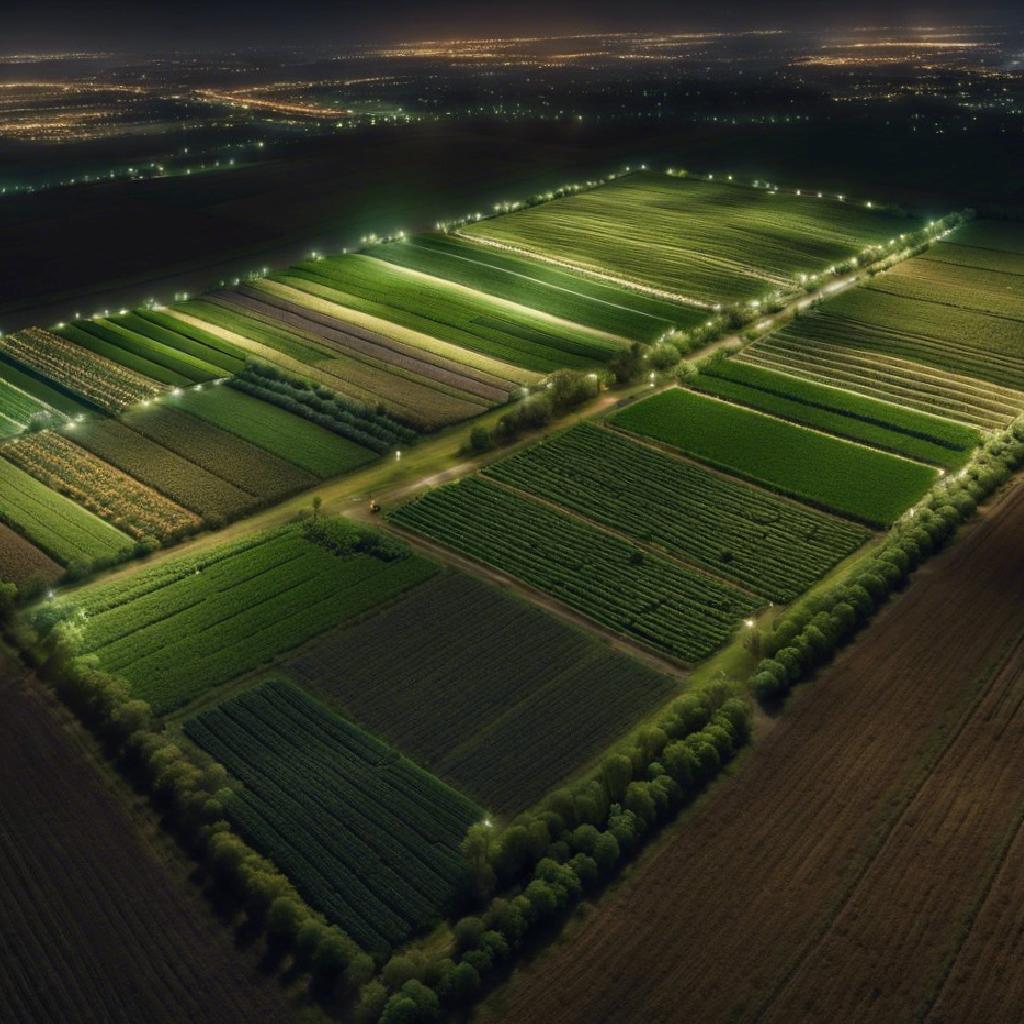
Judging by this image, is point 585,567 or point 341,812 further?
point 585,567

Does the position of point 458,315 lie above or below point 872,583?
above

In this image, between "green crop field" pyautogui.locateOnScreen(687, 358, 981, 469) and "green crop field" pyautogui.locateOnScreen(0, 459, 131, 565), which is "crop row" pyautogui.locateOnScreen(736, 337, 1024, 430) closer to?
"green crop field" pyautogui.locateOnScreen(687, 358, 981, 469)

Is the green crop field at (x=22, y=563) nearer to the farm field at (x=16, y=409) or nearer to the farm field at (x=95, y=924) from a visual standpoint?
the farm field at (x=95, y=924)

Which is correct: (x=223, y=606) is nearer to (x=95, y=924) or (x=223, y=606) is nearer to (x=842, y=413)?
(x=95, y=924)

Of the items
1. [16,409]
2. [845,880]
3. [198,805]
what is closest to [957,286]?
[845,880]

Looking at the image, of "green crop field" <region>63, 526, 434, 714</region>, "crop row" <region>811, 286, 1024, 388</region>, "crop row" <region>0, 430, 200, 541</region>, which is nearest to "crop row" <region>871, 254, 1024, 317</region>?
"crop row" <region>811, 286, 1024, 388</region>

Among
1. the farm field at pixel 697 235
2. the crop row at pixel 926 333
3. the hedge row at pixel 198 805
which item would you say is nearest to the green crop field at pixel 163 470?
the hedge row at pixel 198 805
